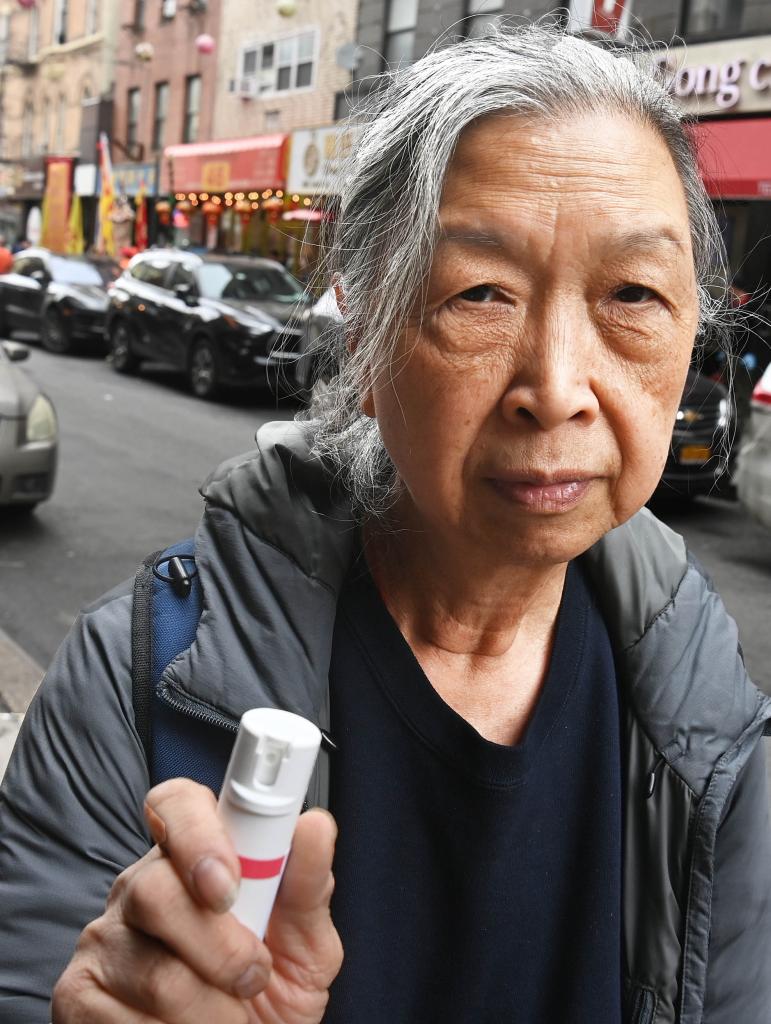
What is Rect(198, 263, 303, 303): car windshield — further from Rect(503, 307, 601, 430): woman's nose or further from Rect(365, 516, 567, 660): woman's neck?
Rect(503, 307, 601, 430): woman's nose

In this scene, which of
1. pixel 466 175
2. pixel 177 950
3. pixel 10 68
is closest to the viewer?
pixel 177 950

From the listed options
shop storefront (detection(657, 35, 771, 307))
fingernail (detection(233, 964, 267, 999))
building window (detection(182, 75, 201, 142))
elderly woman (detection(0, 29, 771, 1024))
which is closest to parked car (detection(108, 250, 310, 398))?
shop storefront (detection(657, 35, 771, 307))

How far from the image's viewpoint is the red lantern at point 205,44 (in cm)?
2495

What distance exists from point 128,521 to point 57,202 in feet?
94.3

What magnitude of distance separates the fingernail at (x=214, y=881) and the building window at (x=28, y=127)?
40.1 meters

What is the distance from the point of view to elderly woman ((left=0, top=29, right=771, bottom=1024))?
1201mm

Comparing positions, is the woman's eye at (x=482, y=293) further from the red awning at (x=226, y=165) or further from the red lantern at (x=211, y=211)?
the red lantern at (x=211, y=211)

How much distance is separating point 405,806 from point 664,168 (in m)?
0.81

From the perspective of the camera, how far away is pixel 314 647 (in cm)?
129

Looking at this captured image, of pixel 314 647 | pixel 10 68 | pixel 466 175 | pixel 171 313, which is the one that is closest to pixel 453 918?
pixel 314 647

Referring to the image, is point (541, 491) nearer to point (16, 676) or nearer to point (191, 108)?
point (16, 676)

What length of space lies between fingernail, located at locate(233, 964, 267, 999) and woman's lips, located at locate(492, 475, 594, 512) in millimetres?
615

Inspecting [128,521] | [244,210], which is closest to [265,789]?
[128,521]

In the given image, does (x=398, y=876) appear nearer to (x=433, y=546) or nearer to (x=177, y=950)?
(x=433, y=546)
